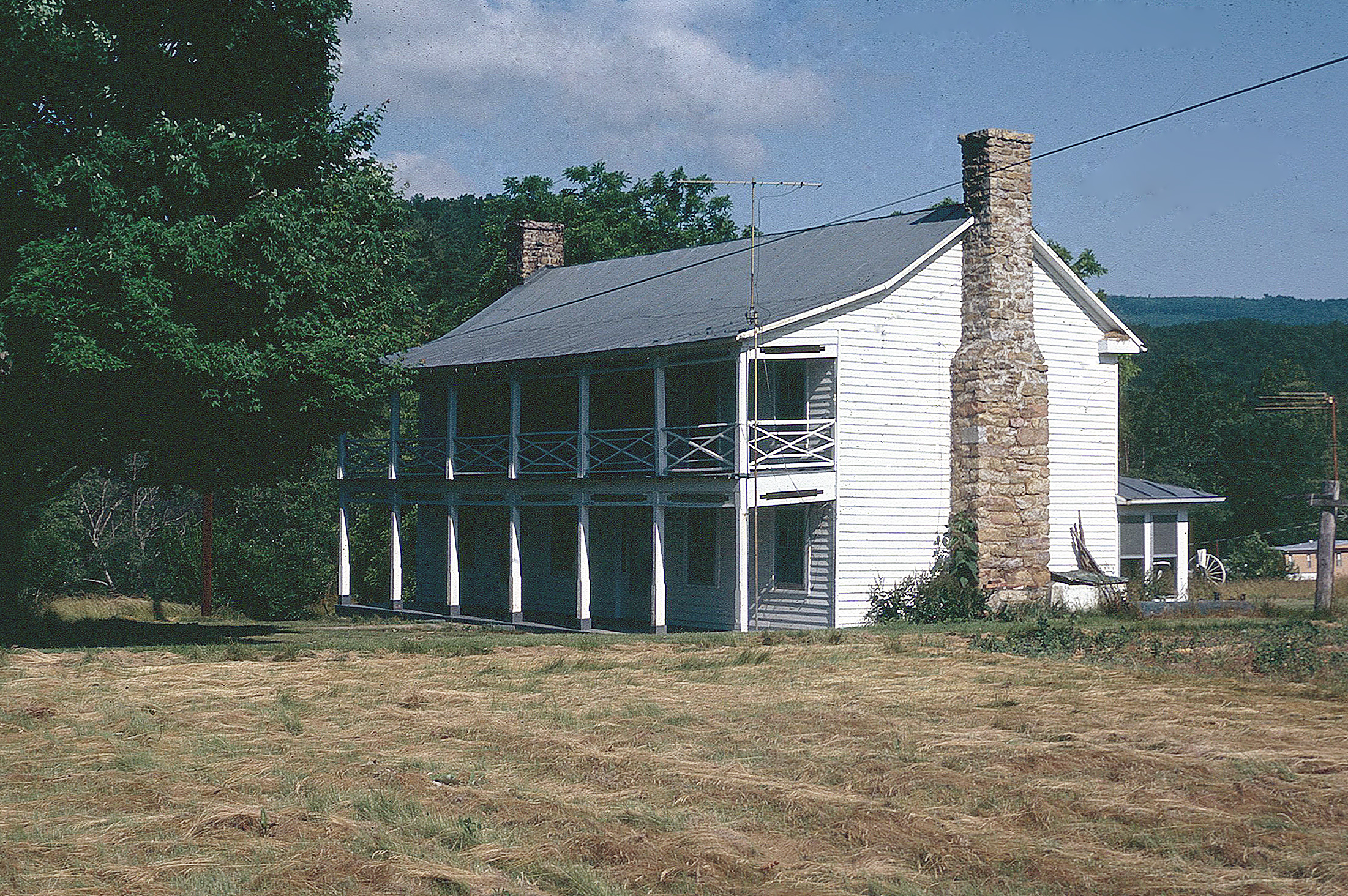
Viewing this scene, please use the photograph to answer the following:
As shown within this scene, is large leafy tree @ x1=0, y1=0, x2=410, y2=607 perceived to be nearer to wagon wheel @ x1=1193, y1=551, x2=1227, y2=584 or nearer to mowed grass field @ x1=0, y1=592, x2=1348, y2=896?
mowed grass field @ x1=0, y1=592, x2=1348, y2=896

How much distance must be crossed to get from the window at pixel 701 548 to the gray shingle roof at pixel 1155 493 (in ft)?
27.4

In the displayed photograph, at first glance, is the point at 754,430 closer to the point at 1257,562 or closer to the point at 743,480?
the point at 743,480

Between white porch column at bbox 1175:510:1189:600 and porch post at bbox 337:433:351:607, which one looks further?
porch post at bbox 337:433:351:607

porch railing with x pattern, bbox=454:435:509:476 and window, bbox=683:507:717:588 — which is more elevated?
porch railing with x pattern, bbox=454:435:509:476

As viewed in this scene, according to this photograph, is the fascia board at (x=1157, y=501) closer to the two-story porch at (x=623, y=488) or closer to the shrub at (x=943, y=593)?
the shrub at (x=943, y=593)

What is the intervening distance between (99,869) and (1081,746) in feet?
24.0

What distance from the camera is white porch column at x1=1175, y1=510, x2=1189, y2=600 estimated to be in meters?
30.8

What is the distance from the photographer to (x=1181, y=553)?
31141mm

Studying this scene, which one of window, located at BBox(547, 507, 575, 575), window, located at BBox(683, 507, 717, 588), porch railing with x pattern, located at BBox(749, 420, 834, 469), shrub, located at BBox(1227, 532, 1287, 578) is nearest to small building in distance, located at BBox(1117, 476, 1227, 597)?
porch railing with x pattern, located at BBox(749, 420, 834, 469)

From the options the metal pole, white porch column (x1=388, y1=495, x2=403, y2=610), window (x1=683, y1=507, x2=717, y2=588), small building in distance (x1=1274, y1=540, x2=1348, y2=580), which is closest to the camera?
the metal pole

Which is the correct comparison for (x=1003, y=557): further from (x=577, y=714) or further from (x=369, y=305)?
(x=577, y=714)

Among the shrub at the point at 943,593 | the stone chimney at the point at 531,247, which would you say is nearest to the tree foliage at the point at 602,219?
the stone chimney at the point at 531,247

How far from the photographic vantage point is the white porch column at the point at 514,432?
28.5 m

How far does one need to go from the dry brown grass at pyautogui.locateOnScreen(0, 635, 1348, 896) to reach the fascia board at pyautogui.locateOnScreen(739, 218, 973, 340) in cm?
787
